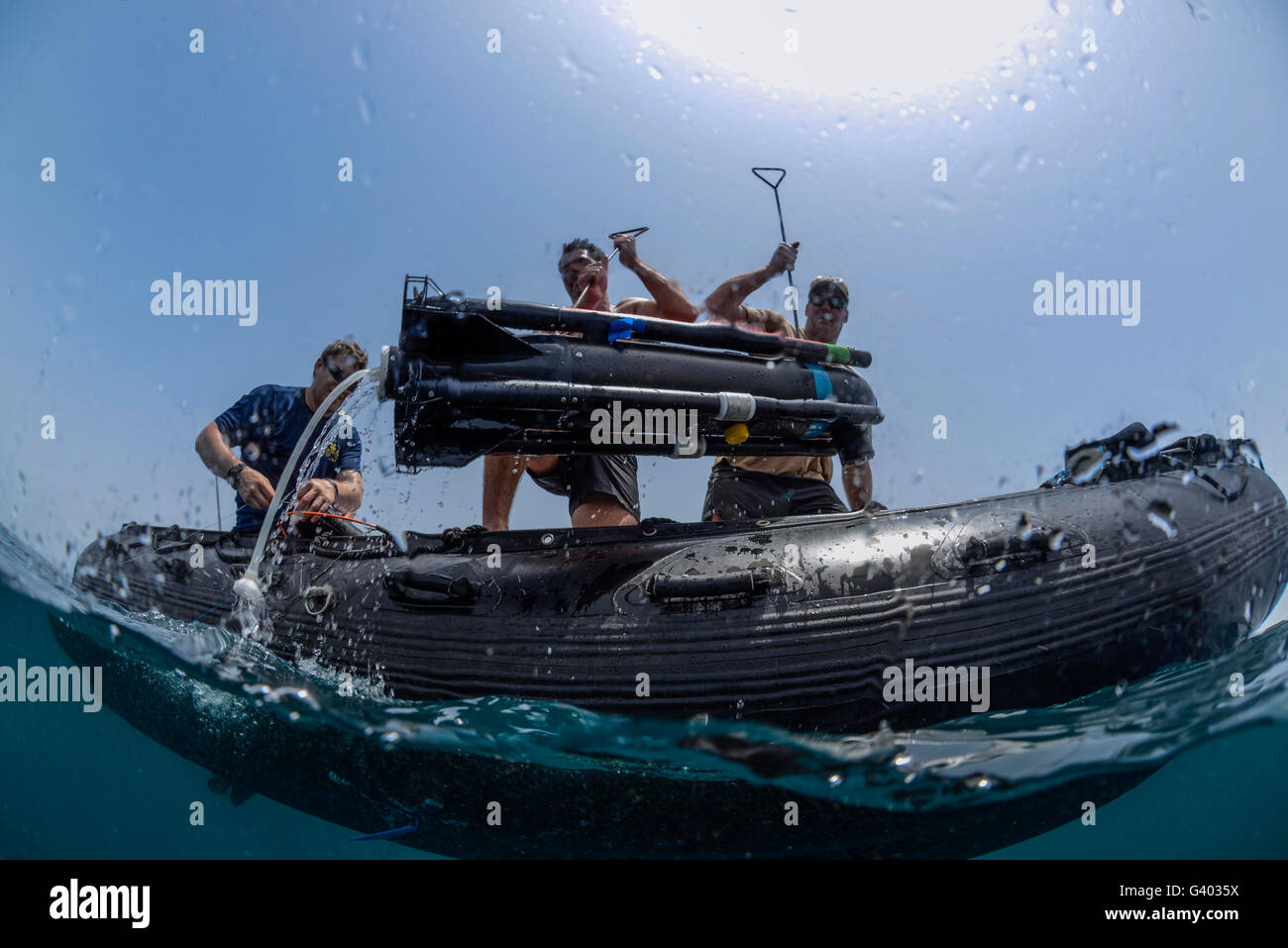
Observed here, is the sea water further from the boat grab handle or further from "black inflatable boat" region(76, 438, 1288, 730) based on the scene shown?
the boat grab handle

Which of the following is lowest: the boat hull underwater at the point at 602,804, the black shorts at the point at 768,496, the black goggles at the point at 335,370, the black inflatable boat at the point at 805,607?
the boat hull underwater at the point at 602,804

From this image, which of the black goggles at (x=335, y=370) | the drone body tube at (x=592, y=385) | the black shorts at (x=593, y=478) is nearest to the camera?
the drone body tube at (x=592, y=385)

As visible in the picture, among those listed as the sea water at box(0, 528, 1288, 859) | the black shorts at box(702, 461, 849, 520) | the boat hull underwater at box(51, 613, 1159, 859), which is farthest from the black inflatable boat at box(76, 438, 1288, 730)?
the black shorts at box(702, 461, 849, 520)

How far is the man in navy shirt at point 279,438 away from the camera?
14.3 feet

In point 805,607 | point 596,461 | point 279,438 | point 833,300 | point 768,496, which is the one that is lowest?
point 805,607

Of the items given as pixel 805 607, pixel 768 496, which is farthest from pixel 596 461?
pixel 805 607

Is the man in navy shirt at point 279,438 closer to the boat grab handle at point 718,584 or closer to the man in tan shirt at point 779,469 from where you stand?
the man in tan shirt at point 779,469

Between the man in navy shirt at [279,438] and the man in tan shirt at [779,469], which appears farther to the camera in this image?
the man in navy shirt at [279,438]

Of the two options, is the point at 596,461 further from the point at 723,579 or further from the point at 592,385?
the point at 723,579

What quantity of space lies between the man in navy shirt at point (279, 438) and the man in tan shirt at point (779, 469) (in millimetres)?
2526

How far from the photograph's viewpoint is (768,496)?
4109mm

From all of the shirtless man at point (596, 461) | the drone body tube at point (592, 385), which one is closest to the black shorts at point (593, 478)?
the shirtless man at point (596, 461)

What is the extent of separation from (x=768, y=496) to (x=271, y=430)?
11.3 feet
